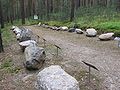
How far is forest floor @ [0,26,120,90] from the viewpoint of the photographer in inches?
300

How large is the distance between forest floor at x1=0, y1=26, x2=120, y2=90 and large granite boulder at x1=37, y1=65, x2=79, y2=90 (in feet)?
4.00

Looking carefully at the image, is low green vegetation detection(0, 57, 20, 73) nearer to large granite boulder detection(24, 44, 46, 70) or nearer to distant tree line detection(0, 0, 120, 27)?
large granite boulder detection(24, 44, 46, 70)

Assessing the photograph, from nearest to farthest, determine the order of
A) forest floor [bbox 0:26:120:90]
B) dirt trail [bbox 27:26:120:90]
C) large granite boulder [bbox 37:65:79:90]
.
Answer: large granite boulder [bbox 37:65:79:90], forest floor [bbox 0:26:120:90], dirt trail [bbox 27:26:120:90]

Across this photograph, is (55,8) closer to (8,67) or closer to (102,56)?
(102,56)

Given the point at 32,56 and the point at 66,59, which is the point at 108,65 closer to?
the point at 66,59

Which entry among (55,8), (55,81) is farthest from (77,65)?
(55,8)

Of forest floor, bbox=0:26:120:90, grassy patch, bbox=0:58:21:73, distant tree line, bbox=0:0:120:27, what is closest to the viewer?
forest floor, bbox=0:26:120:90

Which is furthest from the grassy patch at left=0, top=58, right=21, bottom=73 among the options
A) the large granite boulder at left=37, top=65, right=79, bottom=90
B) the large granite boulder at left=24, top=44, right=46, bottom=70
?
the large granite boulder at left=37, top=65, right=79, bottom=90

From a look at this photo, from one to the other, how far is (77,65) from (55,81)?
10.5 ft

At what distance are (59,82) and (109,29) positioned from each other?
35.9ft

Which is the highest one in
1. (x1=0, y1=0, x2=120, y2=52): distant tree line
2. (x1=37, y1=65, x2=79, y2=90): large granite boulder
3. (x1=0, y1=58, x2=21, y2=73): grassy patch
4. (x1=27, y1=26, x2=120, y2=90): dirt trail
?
(x1=0, y1=0, x2=120, y2=52): distant tree line

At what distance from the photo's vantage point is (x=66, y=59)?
33.3 ft

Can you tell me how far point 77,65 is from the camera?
9125 mm

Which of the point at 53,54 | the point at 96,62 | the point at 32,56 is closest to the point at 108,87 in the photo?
the point at 96,62
